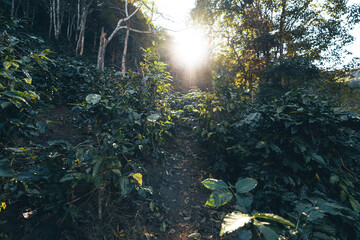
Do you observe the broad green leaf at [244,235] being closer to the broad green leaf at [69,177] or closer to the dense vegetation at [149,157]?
the dense vegetation at [149,157]

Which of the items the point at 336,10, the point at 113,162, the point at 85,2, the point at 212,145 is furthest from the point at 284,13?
the point at 85,2

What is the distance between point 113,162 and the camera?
144 cm

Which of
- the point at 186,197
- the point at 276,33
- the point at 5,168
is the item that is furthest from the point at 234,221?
the point at 276,33

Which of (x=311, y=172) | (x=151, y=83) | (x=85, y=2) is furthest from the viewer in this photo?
(x=85, y=2)

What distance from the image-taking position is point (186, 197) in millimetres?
2738

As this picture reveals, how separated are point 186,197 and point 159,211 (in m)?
0.61

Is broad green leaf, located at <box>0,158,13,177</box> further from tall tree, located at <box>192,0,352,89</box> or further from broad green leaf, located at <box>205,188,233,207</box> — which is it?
tall tree, located at <box>192,0,352,89</box>

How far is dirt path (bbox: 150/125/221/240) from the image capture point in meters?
2.10

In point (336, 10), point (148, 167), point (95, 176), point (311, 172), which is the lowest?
point (148, 167)

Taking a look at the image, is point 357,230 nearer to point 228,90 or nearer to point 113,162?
point 113,162

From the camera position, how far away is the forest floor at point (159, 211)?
1678 mm

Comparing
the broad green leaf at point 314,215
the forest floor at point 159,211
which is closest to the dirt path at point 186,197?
the forest floor at point 159,211

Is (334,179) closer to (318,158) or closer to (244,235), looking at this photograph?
(318,158)

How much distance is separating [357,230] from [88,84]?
5439 mm
